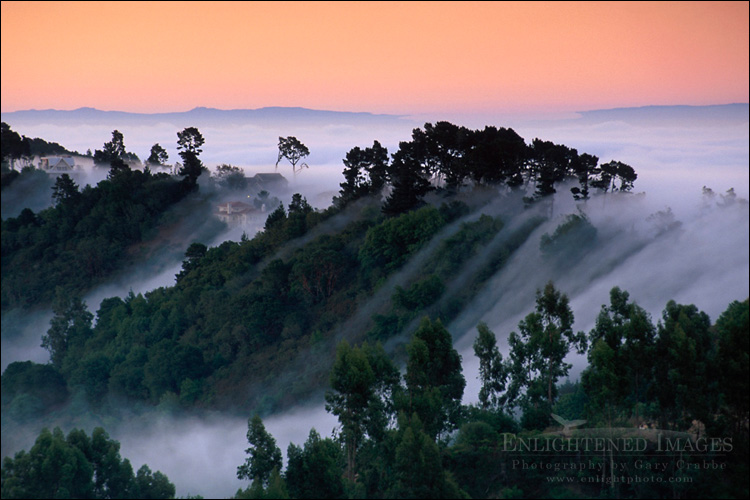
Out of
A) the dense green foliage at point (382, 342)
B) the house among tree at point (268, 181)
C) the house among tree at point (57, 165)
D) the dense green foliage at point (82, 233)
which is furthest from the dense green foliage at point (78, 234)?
the house among tree at point (57, 165)

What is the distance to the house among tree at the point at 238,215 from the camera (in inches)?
2437

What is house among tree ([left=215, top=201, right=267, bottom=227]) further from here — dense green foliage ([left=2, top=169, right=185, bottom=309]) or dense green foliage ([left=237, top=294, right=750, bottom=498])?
dense green foliage ([left=237, top=294, right=750, bottom=498])

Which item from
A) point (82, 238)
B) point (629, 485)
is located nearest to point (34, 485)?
point (629, 485)

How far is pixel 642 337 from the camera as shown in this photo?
642 inches

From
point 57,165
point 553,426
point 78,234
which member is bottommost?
point 553,426

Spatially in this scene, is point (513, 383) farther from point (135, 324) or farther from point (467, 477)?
point (135, 324)

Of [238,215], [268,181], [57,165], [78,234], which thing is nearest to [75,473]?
[78,234]

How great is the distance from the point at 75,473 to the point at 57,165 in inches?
2572

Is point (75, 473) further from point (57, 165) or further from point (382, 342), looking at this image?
point (57, 165)

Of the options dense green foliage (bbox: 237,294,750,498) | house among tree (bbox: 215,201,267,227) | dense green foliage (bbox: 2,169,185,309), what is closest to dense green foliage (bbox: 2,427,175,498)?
dense green foliage (bbox: 237,294,750,498)

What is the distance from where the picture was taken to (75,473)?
1730cm

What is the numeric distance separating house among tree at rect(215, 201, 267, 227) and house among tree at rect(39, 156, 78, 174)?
2326 centimetres

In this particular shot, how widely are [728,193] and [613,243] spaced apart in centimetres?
517

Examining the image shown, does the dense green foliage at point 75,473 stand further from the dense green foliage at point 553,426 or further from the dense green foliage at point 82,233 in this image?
the dense green foliage at point 82,233
